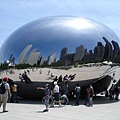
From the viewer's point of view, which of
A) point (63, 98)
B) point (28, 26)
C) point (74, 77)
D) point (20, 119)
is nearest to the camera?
point (20, 119)

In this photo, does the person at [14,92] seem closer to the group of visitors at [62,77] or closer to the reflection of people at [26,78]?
the reflection of people at [26,78]

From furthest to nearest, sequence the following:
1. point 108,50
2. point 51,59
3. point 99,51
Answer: point 108,50
point 99,51
point 51,59

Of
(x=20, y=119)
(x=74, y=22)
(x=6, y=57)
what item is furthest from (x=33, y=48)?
(x=20, y=119)

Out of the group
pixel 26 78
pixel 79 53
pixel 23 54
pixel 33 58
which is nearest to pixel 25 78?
pixel 26 78

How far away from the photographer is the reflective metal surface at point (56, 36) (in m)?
13.2

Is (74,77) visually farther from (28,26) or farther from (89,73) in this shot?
(28,26)

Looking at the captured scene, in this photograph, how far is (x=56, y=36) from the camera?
13.5 m

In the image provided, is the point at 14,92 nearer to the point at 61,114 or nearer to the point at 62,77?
the point at 62,77

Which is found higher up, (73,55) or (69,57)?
(73,55)

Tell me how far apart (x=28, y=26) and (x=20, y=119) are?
7.77 metres

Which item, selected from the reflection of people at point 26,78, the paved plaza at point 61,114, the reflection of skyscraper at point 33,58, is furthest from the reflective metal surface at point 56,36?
the paved plaza at point 61,114

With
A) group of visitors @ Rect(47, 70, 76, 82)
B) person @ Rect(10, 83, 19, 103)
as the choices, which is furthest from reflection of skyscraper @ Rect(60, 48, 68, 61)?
person @ Rect(10, 83, 19, 103)

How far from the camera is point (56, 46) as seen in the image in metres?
13.1

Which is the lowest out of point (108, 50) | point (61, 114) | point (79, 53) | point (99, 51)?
point (61, 114)
